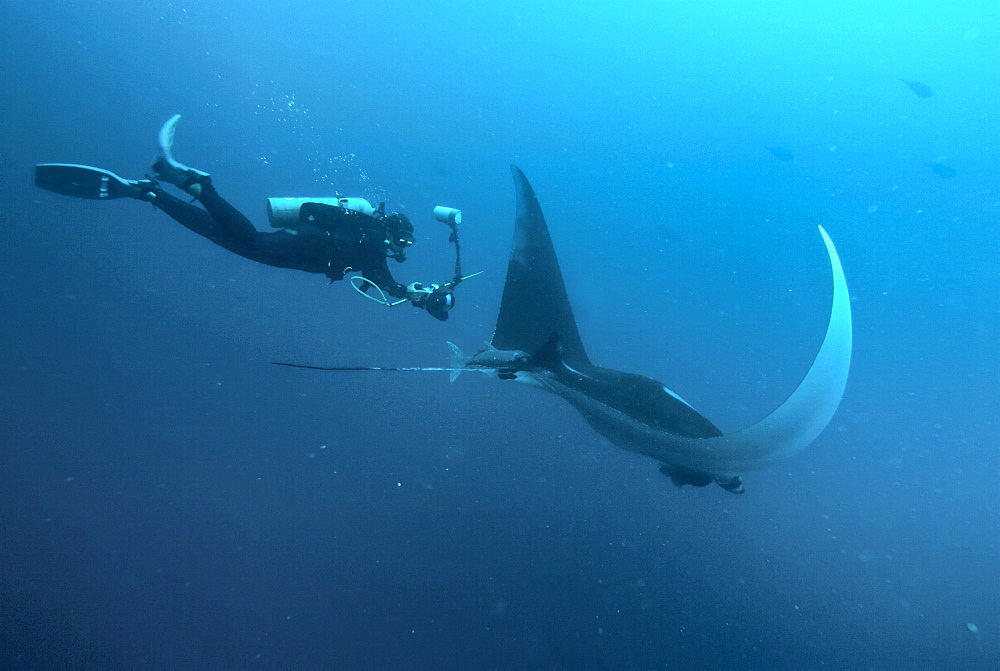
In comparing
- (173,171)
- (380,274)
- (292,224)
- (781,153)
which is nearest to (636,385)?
(380,274)

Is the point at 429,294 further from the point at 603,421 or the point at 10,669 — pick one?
the point at 10,669

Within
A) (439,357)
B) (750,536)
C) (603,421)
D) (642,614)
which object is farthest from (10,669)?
(750,536)

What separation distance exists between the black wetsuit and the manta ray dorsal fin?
1.43 m

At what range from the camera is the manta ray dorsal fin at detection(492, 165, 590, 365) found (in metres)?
5.27

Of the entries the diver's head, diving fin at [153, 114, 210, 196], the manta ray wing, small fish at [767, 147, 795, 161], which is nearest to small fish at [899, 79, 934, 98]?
small fish at [767, 147, 795, 161]

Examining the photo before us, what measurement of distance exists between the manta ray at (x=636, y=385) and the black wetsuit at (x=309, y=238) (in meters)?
1.51

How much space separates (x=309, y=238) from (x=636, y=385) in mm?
3753

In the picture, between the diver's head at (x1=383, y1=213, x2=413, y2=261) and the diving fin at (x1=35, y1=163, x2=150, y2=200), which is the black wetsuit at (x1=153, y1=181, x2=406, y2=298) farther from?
the diving fin at (x1=35, y1=163, x2=150, y2=200)

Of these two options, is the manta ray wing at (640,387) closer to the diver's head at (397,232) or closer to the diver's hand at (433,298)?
the diver's hand at (433,298)

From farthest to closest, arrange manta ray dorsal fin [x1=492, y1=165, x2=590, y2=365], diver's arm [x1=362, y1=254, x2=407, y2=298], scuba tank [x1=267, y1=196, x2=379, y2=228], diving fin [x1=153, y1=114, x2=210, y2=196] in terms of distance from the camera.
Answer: manta ray dorsal fin [x1=492, y1=165, x2=590, y2=365], diver's arm [x1=362, y1=254, x2=407, y2=298], scuba tank [x1=267, y1=196, x2=379, y2=228], diving fin [x1=153, y1=114, x2=210, y2=196]

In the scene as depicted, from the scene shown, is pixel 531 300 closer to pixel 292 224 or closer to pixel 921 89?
pixel 292 224

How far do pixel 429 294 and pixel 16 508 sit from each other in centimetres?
661

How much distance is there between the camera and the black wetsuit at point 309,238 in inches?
169

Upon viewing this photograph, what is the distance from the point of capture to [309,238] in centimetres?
451
